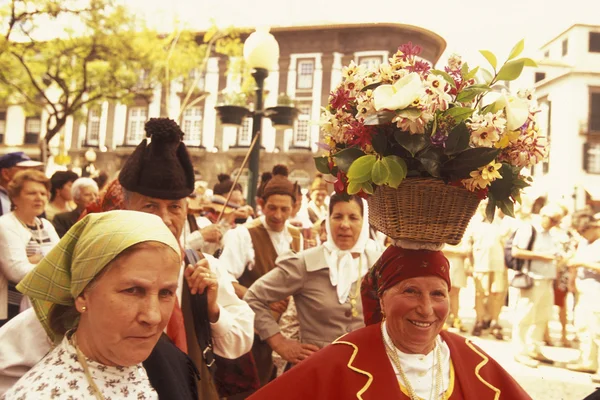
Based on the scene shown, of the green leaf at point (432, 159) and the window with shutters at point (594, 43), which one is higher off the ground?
the window with shutters at point (594, 43)

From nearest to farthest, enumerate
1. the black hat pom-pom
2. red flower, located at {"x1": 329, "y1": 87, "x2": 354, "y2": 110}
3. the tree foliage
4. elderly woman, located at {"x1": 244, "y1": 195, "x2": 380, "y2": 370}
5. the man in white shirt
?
red flower, located at {"x1": 329, "y1": 87, "x2": 354, "y2": 110}
the black hat pom-pom
elderly woman, located at {"x1": 244, "y1": 195, "x2": 380, "y2": 370}
the man in white shirt
the tree foliage

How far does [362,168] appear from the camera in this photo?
2.46m

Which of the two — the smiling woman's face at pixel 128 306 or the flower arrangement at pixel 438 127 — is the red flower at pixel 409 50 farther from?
the smiling woman's face at pixel 128 306

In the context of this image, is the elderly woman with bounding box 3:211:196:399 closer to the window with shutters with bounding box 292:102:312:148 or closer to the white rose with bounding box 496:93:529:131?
the white rose with bounding box 496:93:529:131

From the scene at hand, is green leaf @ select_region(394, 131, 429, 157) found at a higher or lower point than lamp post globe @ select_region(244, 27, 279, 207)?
lower

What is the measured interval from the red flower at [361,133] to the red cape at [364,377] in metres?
0.88

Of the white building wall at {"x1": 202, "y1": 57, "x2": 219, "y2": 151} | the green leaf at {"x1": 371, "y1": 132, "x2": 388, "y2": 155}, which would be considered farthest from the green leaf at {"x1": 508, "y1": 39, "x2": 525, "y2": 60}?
the white building wall at {"x1": 202, "y1": 57, "x2": 219, "y2": 151}

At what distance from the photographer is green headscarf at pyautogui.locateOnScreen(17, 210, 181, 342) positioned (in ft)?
6.29

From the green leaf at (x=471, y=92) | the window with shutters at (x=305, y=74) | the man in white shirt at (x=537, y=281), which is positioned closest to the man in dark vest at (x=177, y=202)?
the green leaf at (x=471, y=92)

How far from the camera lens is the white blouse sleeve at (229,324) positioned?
3160 mm

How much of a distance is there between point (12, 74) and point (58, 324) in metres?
23.1

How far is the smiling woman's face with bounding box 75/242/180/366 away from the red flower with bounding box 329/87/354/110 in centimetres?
113

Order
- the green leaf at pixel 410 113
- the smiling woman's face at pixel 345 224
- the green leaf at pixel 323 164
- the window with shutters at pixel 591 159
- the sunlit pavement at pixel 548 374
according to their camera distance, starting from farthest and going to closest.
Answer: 1. the window with shutters at pixel 591 159
2. the sunlit pavement at pixel 548 374
3. the smiling woman's face at pixel 345 224
4. the green leaf at pixel 323 164
5. the green leaf at pixel 410 113

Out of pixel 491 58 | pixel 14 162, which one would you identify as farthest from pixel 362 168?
pixel 14 162
